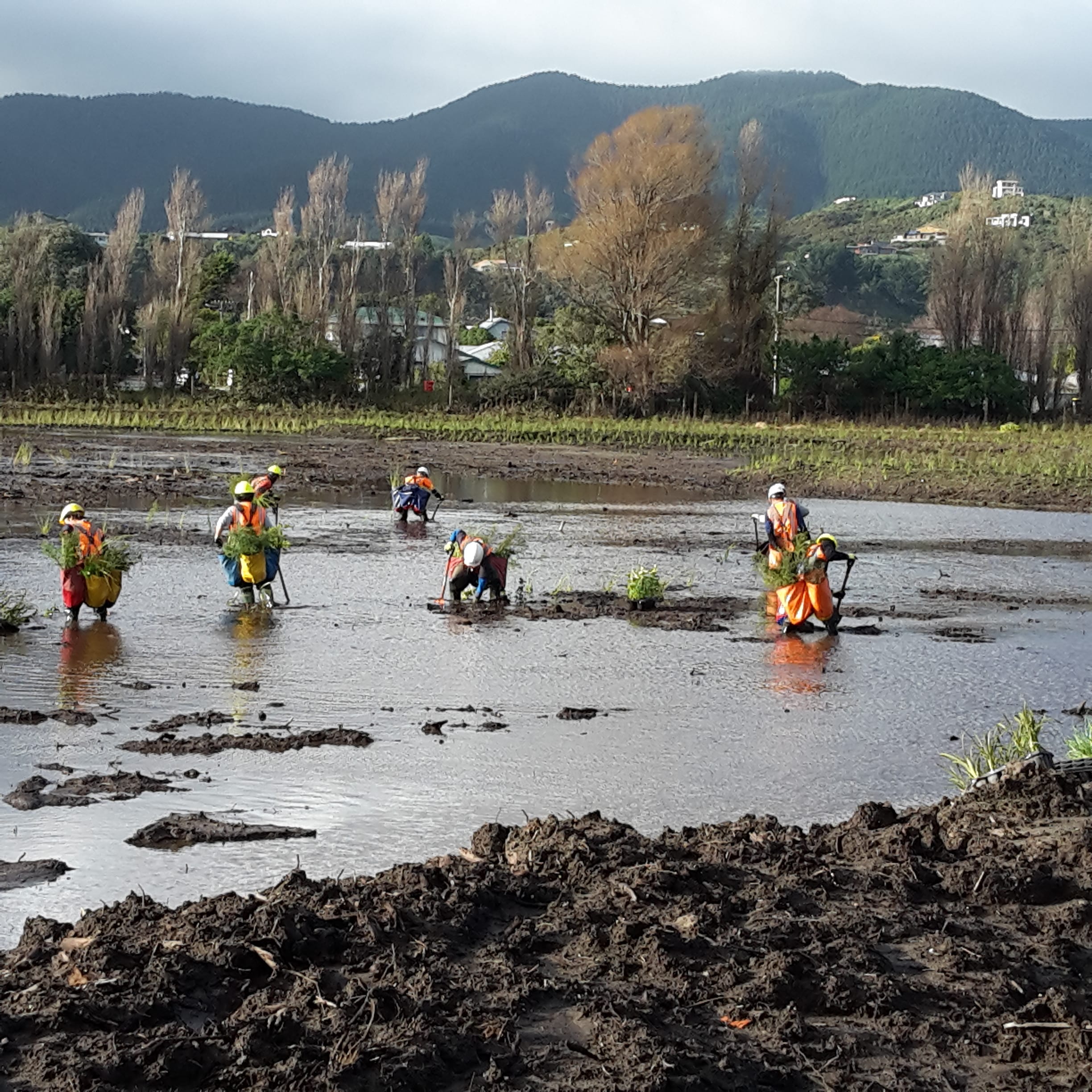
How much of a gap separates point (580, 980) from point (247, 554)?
10.3 metres

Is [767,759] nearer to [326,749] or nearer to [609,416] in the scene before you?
[326,749]

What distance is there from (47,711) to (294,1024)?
626 cm

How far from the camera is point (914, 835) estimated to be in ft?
23.9

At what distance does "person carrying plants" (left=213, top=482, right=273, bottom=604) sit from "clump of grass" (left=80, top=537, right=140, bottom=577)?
40.4 inches

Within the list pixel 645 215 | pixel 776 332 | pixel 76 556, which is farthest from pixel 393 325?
pixel 76 556

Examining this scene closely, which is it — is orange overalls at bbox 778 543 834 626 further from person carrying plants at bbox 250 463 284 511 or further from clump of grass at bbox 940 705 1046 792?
person carrying plants at bbox 250 463 284 511

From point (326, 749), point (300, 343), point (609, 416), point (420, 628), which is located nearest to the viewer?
point (326, 749)

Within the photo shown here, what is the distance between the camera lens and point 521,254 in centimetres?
7269

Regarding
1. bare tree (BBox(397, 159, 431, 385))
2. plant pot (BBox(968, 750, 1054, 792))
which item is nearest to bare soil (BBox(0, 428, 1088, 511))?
plant pot (BBox(968, 750, 1054, 792))

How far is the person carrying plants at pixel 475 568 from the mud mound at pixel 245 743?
18.9 feet

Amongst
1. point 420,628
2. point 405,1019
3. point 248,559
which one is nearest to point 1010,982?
point 405,1019

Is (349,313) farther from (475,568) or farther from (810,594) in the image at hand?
(810,594)

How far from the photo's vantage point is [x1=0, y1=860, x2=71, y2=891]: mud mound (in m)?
6.91

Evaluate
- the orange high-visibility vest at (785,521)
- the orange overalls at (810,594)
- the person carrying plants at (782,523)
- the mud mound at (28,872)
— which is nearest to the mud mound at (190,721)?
the mud mound at (28,872)
